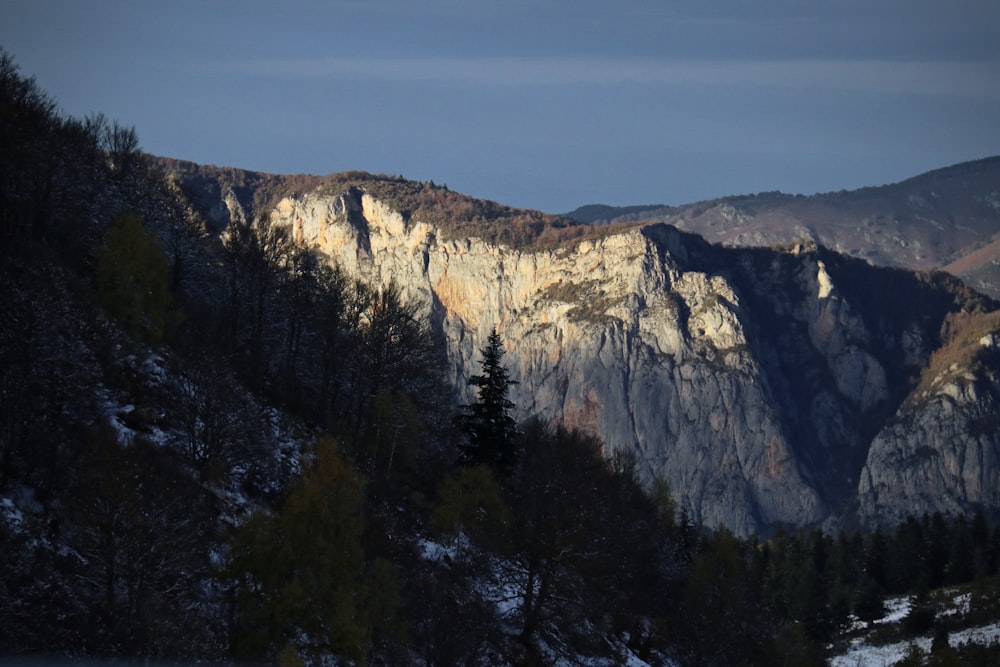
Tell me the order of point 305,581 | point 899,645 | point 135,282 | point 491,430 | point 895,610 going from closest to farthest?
point 305,581 < point 135,282 < point 491,430 < point 899,645 < point 895,610

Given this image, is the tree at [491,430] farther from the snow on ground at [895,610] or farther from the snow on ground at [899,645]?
the snow on ground at [895,610]

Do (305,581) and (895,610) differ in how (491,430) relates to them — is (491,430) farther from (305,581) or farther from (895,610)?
(895,610)

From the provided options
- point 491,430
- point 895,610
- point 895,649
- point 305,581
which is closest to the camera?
point 305,581

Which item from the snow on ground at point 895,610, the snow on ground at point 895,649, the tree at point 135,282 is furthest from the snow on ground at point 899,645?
the tree at point 135,282

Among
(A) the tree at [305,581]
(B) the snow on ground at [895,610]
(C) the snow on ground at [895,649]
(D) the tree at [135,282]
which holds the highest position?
(D) the tree at [135,282]

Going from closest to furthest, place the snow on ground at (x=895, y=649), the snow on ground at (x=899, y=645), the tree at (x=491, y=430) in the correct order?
the tree at (x=491, y=430) → the snow on ground at (x=895, y=649) → the snow on ground at (x=899, y=645)

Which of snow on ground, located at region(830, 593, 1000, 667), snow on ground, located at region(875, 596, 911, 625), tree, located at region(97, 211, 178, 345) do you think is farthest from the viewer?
snow on ground, located at region(875, 596, 911, 625)

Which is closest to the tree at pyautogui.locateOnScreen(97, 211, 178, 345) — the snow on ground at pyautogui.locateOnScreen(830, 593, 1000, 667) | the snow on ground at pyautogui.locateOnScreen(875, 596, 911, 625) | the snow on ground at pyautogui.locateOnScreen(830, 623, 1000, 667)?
the snow on ground at pyautogui.locateOnScreen(830, 593, 1000, 667)

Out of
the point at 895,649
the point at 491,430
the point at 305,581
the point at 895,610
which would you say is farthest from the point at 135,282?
the point at 895,610

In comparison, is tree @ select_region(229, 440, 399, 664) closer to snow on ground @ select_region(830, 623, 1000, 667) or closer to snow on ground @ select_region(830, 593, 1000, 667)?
snow on ground @ select_region(830, 593, 1000, 667)

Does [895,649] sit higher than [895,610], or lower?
higher

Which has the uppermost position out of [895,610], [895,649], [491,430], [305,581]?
[491,430]

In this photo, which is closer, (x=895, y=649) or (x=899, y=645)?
(x=895, y=649)

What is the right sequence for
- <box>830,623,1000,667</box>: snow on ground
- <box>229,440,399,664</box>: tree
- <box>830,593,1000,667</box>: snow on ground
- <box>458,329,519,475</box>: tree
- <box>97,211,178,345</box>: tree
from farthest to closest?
<box>830,593,1000,667</box>: snow on ground
<box>830,623,1000,667</box>: snow on ground
<box>458,329,519,475</box>: tree
<box>97,211,178,345</box>: tree
<box>229,440,399,664</box>: tree
